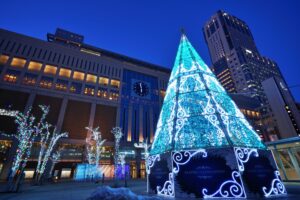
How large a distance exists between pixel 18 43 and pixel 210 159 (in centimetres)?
4834

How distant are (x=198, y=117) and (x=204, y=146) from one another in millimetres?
1723

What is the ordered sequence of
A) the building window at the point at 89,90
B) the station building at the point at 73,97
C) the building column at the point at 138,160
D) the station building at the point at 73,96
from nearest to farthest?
the station building at the point at 73,97 → the station building at the point at 73,96 → the building column at the point at 138,160 → the building window at the point at 89,90

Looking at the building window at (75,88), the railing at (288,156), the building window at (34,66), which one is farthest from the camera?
the building window at (75,88)

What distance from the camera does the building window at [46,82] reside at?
3634 centimetres

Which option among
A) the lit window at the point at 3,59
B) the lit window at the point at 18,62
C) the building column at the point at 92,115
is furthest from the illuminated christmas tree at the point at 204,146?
the lit window at the point at 3,59

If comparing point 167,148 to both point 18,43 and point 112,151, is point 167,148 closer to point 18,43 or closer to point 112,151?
point 112,151

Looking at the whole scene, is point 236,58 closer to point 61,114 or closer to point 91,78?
point 91,78

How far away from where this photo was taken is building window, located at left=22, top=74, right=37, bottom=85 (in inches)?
1374

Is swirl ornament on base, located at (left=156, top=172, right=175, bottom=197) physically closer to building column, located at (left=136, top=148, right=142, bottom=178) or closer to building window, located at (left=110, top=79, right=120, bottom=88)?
building column, located at (left=136, top=148, right=142, bottom=178)

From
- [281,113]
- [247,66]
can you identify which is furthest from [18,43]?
[247,66]

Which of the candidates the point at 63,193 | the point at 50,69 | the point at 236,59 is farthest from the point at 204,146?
the point at 236,59

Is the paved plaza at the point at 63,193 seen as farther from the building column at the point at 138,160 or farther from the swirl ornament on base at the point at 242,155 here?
the building column at the point at 138,160

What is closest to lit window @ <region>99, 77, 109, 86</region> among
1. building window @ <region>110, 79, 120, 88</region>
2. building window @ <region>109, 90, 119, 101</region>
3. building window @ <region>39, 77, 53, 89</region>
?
building window @ <region>110, 79, 120, 88</region>

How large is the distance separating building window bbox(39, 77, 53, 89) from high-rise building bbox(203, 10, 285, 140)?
267 ft
